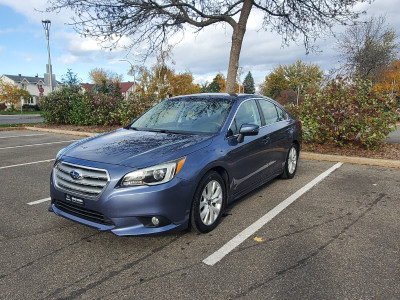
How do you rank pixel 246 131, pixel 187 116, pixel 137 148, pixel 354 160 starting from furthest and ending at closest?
1. pixel 354 160
2. pixel 187 116
3. pixel 246 131
4. pixel 137 148

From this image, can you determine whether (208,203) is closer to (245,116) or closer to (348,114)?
(245,116)

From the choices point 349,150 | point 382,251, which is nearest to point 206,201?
point 382,251

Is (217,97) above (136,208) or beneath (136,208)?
above

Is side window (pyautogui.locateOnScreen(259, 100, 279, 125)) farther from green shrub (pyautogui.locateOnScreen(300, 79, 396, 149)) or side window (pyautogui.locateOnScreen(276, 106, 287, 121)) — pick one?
green shrub (pyautogui.locateOnScreen(300, 79, 396, 149))

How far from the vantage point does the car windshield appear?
13.1ft

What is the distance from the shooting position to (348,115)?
7.68m

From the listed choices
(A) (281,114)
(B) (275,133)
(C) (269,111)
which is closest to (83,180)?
(B) (275,133)

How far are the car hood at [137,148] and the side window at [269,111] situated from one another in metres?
1.69

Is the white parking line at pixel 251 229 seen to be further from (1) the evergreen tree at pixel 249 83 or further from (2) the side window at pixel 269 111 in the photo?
(1) the evergreen tree at pixel 249 83

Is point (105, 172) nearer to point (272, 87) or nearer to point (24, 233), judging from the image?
point (24, 233)

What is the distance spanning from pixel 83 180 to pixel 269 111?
3262 millimetres

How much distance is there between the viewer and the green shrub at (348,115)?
7.61 meters

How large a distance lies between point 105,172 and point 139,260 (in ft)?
2.92

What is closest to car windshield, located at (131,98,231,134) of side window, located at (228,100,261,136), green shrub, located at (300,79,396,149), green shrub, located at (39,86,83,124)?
side window, located at (228,100,261,136)
